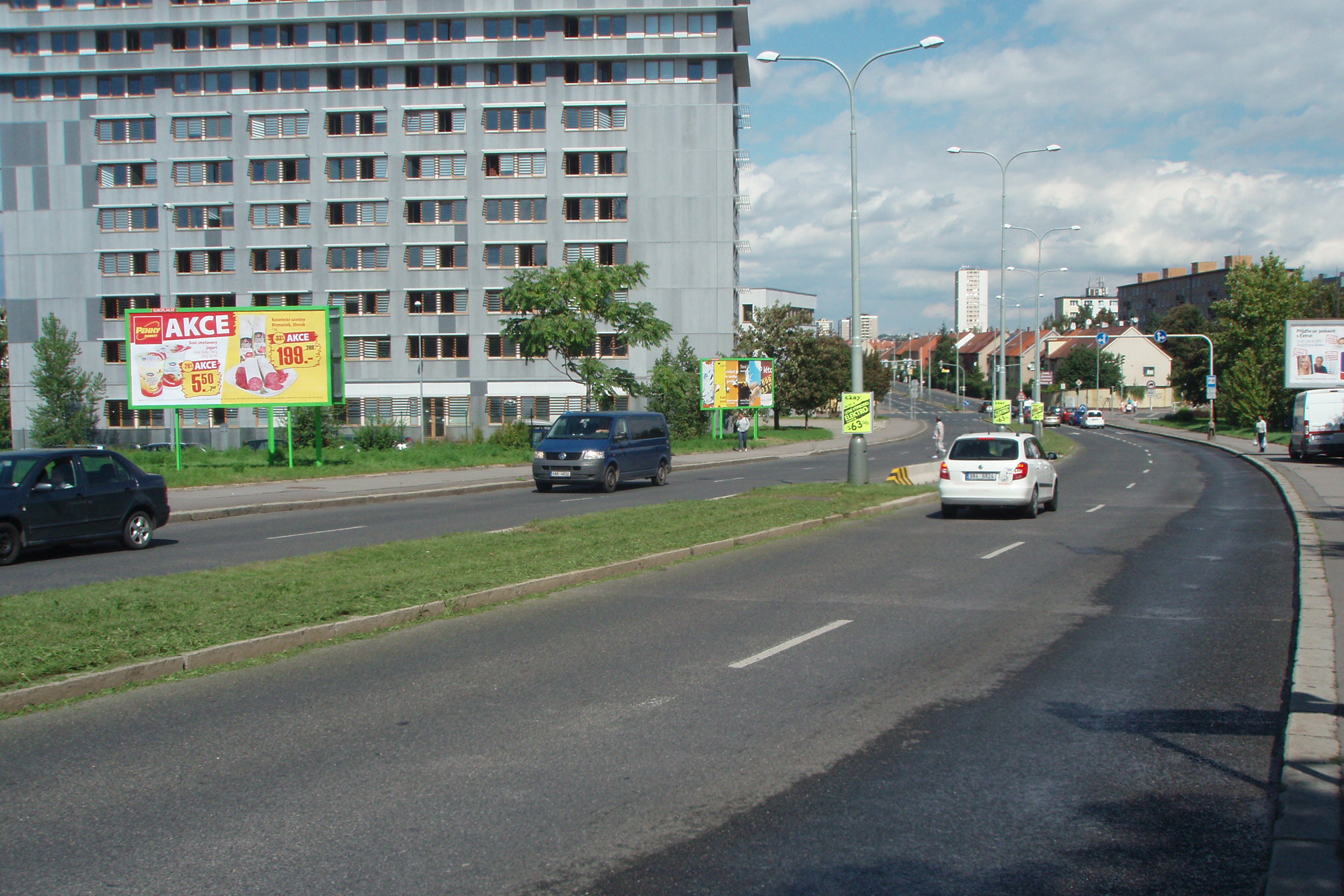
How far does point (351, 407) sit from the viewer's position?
73938mm

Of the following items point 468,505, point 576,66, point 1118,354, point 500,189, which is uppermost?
point 576,66

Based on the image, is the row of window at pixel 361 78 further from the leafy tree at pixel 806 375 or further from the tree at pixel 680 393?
the leafy tree at pixel 806 375

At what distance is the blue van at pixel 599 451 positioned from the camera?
26.5 meters

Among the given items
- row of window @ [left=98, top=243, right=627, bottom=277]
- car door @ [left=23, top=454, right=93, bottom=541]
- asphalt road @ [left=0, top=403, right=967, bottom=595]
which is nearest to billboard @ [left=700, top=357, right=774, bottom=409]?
row of window @ [left=98, top=243, right=627, bottom=277]

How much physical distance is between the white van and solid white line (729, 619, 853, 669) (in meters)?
37.5

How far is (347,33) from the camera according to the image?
72.1 meters

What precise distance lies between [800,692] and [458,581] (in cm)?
494

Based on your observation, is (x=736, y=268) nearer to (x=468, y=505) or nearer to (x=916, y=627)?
(x=468, y=505)

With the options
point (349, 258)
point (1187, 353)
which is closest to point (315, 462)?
point (349, 258)

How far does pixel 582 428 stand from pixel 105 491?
13577mm

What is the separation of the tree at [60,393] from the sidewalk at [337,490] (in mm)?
43481

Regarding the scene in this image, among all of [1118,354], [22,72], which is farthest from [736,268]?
[1118,354]

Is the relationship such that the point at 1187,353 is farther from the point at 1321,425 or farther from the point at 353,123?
the point at 353,123

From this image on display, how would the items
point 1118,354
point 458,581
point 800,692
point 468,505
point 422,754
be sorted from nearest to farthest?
1. point 422,754
2. point 800,692
3. point 458,581
4. point 468,505
5. point 1118,354
